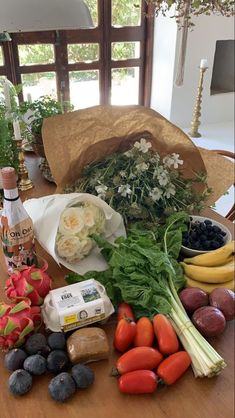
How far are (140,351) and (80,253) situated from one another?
0.23m

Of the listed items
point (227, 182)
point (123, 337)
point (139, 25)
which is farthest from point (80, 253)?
point (139, 25)

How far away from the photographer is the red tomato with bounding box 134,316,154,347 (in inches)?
20.9

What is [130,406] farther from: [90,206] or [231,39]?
[231,39]

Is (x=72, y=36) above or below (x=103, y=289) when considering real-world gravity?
above

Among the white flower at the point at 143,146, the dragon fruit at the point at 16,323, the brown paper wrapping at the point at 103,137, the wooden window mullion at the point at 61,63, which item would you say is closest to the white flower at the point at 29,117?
the brown paper wrapping at the point at 103,137

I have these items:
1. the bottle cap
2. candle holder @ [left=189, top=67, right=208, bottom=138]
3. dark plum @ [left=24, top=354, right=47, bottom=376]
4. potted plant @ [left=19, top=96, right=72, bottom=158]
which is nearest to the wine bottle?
the bottle cap

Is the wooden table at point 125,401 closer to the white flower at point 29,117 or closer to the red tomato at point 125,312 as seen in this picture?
the red tomato at point 125,312

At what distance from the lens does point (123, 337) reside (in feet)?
1.75

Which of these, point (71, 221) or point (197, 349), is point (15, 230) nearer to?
point (71, 221)

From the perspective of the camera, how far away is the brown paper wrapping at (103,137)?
2.62 ft

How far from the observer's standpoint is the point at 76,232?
26.3 inches

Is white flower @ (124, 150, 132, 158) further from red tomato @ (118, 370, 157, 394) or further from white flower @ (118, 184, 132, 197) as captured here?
red tomato @ (118, 370, 157, 394)

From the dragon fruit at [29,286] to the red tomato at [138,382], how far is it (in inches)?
7.4

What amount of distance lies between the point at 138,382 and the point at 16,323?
0.19 m
